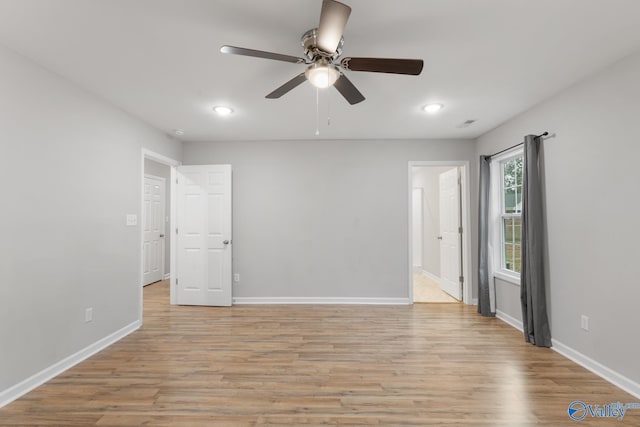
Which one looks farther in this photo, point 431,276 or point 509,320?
point 431,276

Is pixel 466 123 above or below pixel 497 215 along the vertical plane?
above

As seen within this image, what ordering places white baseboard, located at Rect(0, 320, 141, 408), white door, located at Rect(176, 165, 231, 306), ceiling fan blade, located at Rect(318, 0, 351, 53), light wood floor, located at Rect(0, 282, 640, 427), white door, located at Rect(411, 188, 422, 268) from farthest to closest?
white door, located at Rect(411, 188, 422, 268)
white door, located at Rect(176, 165, 231, 306)
white baseboard, located at Rect(0, 320, 141, 408)
light wood floor, located at Rect(0, 282, 640, 427)
ceiling fan blade, located at Rect(318, 0, 351, 53)

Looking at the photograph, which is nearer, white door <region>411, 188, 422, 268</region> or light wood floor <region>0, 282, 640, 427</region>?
light wood floor <region>0, 282, 640, 427</region>

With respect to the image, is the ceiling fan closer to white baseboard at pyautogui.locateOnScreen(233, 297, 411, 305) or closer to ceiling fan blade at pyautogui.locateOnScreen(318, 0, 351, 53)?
ceiling fan blade at pyautogui.locateOnScreen(318, 0, 351, 53)

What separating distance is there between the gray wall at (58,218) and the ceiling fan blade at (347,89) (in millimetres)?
2373

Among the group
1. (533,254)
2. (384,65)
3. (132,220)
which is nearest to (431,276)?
(533,254)

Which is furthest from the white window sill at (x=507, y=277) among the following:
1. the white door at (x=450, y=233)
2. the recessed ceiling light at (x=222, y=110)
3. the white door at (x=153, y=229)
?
the white door at (x=153, y=229)

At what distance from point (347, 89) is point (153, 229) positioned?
219 inches

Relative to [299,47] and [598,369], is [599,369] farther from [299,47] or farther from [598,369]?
[299,47]

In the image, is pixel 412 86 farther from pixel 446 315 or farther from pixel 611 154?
pixel 446 315

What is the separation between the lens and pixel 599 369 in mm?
2418

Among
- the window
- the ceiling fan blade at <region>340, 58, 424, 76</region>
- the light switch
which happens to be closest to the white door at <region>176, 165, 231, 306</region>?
the light switch

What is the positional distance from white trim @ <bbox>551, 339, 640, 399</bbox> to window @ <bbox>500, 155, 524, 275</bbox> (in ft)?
3.29

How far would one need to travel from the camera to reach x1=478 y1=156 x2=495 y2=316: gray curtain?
3935mm
